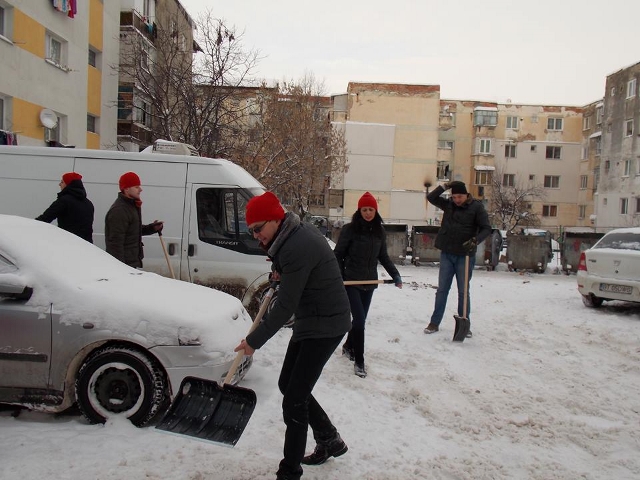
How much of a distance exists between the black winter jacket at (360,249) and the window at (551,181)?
173ft

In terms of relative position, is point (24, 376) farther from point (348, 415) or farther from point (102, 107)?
point (102, 107)

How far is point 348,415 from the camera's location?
441 centimetres

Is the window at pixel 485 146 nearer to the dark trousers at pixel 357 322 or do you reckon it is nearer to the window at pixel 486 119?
the window at pixel 486 119

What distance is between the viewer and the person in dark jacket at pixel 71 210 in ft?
19.9

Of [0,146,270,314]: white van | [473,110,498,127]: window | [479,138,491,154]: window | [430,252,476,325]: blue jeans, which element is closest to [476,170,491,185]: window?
[479,138,491,154]: window

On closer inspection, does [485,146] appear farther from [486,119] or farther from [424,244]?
[424,244]

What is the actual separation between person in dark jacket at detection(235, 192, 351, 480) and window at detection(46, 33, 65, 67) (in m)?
17.1

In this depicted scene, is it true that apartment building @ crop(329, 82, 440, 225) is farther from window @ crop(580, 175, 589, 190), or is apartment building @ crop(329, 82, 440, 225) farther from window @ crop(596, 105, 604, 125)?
window @ crop(580, 175, 589, 190)

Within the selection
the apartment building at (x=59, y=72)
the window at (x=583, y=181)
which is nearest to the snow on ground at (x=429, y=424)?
the apartment building at (x=59, y=72)

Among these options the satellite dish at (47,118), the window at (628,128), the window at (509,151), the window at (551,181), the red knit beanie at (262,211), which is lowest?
the red knit beanie at (262,211)

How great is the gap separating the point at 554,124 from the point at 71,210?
54371mm

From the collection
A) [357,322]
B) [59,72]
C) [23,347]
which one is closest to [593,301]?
[357,322]

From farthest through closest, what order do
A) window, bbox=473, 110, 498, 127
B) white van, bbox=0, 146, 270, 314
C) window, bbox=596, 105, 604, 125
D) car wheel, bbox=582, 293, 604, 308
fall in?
window, bbox=473, 110, 498, 127, window, bbox=596, 105, 604, 125, car wheel, bbox=582, 293, 604, 308, white van, bbox=0, 146, 270, 314

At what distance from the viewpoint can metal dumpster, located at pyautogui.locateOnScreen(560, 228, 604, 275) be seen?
1709 centimetres
